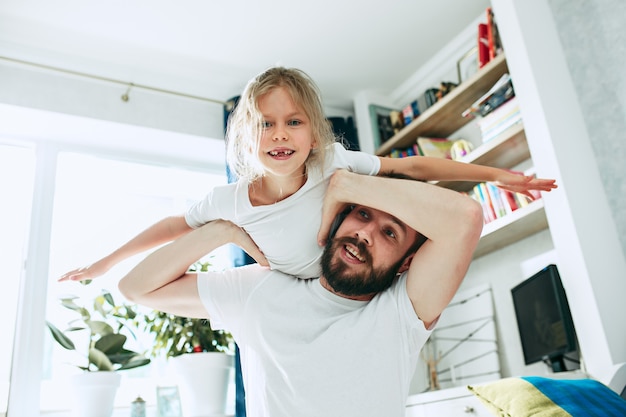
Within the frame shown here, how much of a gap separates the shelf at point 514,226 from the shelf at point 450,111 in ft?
2.52

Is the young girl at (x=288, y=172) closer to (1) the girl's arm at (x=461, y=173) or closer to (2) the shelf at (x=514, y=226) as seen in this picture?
(1) the girl's arm at (x=461, y=173)

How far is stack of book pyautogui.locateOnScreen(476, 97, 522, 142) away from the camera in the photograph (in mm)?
2609

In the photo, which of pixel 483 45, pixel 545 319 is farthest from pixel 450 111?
pixel 545 319

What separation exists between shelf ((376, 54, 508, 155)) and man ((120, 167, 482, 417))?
1676mm

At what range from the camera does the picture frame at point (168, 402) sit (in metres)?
2.70

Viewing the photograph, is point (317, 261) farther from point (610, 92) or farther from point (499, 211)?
point (610, 92)

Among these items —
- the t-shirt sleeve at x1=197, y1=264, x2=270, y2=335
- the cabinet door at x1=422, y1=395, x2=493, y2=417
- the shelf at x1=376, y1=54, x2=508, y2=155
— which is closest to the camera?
the t-shirt sleeve at x1=197, y1=264, x2=270, y2=335

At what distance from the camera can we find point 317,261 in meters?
1.46

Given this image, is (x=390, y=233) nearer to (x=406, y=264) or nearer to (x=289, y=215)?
(x=406, y=264)

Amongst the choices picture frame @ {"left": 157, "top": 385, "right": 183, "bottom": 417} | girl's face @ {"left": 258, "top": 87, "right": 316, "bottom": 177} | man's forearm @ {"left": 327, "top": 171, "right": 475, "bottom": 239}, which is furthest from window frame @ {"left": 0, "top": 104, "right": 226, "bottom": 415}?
man's forearm @ {"left": 327, "top": 171, "right": 475, "bottom": 239}

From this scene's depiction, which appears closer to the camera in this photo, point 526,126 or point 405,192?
point 405,192

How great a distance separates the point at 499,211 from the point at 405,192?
1.54 meters

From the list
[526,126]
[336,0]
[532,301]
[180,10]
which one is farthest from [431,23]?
[532,301]

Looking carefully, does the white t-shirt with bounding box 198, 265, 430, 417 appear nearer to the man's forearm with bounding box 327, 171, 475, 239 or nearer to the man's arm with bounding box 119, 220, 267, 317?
the man's arm with bounding box 119, 220, 267, 317
